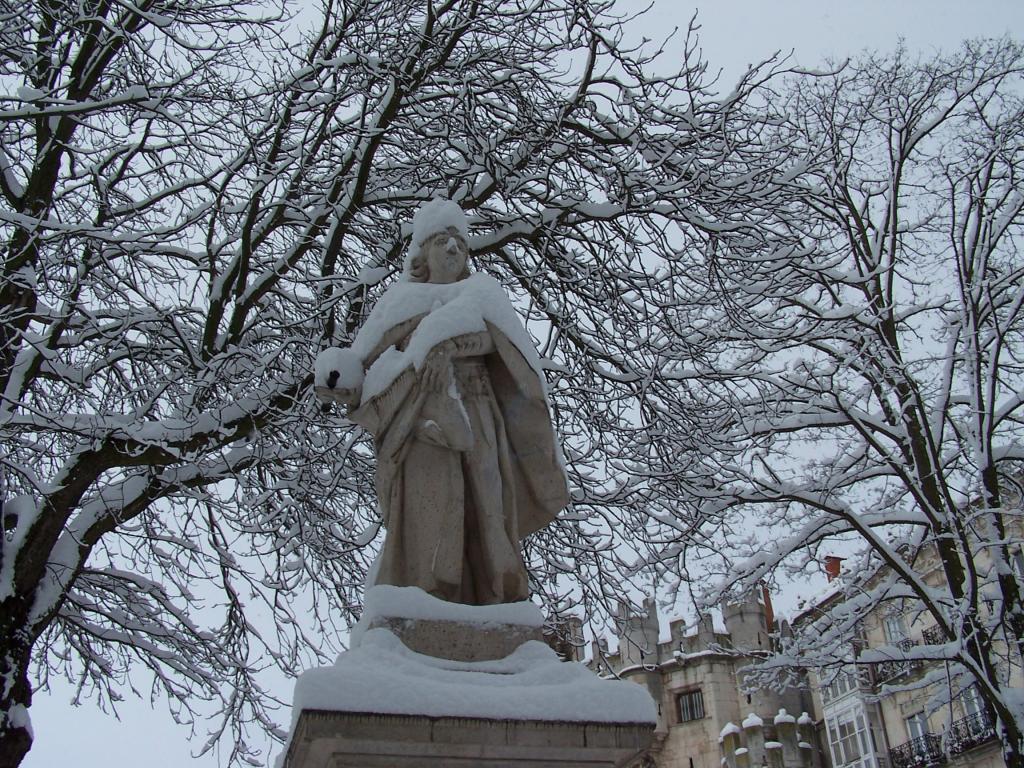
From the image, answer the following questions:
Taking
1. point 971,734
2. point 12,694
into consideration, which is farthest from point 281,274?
point 971,734

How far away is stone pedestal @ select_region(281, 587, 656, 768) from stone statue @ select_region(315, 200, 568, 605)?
22cm

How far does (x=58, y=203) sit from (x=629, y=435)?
5.53 meters

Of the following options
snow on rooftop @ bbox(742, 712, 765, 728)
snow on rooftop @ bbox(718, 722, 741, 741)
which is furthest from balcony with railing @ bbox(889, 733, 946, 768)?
snow on rooftop @ bbox(718, 722, 741, 741)

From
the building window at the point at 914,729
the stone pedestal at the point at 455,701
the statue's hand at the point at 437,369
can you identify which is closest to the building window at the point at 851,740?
A: the building window at the point at 914,729

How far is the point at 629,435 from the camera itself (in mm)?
9891

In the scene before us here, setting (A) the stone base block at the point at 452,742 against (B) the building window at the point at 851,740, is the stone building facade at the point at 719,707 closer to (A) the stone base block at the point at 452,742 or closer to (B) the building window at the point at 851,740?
(B) the building window at the point at 851,740

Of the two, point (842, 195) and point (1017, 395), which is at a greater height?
point (842, 195)

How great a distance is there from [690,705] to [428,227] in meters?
34.2

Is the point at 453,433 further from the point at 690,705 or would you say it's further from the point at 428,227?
the point at 690,705

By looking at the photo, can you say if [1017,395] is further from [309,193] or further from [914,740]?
[914,740]

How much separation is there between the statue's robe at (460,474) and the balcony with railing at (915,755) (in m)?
24.3

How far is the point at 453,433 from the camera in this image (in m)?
4.26

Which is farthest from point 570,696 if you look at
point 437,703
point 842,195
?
point 842,195

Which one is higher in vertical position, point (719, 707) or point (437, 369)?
point (719, 707)
